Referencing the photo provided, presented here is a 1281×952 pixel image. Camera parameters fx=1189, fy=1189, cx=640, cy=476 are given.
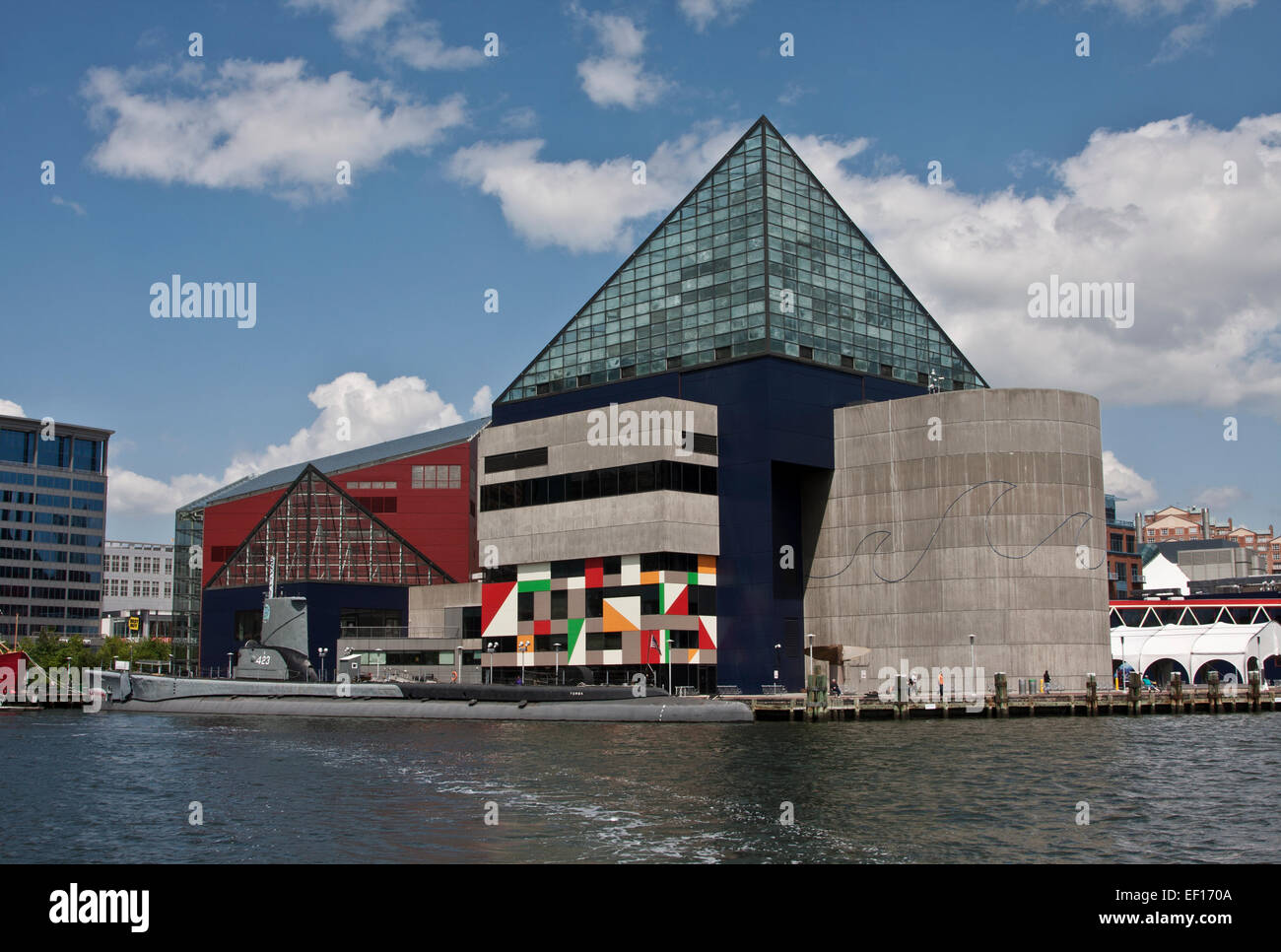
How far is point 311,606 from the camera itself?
110688 millimetres

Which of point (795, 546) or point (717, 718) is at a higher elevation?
point (795, 546)

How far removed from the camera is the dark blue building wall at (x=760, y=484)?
9025cm

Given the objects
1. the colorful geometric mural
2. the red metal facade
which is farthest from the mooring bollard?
the red metal facade

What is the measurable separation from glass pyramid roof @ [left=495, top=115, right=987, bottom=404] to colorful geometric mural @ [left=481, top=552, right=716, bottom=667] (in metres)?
16.7

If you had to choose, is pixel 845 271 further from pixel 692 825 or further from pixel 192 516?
pixel 192 516

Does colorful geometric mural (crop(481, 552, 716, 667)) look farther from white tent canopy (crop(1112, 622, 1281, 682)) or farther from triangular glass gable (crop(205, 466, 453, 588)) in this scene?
white tent canopy (crop(1112, 622, 1281, 682))

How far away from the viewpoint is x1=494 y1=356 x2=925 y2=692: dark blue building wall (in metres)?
90.2

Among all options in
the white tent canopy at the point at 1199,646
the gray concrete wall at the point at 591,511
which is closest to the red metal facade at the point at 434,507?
the gray concrete wall at the point at 591,511

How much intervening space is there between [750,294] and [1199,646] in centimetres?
4981

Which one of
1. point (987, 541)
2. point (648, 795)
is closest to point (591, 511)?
point (987, 541)

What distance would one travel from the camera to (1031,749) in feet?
167

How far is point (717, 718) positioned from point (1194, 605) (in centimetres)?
8209

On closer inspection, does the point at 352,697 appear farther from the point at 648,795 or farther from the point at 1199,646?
the point at 1199,646

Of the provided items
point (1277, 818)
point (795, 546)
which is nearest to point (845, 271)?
point (795, 546)
